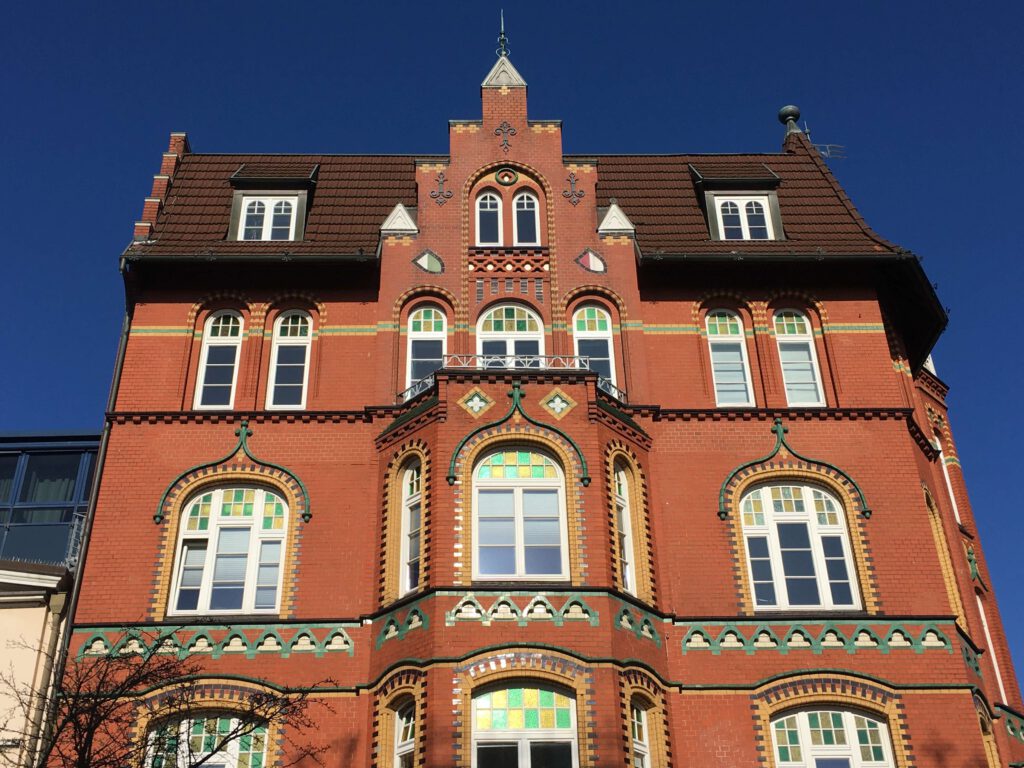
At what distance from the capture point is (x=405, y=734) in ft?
67.3

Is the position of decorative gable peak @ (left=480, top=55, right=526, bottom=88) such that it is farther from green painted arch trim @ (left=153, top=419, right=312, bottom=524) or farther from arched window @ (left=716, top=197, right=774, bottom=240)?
green painted arch trim @ (left=153, top=419, right=312, bottom=524)

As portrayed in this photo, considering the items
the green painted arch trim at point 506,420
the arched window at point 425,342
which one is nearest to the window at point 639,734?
the green painted arch trim at point 506,420

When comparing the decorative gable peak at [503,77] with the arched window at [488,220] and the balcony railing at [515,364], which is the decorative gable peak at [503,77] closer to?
the arched window at [488,220]

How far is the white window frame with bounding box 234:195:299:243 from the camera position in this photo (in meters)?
28.1

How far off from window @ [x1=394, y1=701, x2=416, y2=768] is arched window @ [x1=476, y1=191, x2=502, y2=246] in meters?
10.5

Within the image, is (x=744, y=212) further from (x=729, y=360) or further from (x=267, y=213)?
(x=267, y=213)

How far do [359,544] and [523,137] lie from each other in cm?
1044

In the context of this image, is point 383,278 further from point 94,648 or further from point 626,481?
point 94,648

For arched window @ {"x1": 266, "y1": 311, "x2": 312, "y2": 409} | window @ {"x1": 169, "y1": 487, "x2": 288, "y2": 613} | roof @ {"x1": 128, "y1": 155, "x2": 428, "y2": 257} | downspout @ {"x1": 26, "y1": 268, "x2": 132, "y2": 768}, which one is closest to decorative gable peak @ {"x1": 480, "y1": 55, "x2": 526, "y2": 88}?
roof @ {"x1": 128, "y1": 155, "x2": 428, "y2": 257}

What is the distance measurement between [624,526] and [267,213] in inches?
449

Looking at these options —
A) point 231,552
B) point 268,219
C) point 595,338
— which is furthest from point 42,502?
point 595,338

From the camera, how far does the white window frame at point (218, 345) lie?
25.2 metres

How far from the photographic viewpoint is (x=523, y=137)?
28422 millimetres

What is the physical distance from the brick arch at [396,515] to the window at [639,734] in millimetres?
4044
